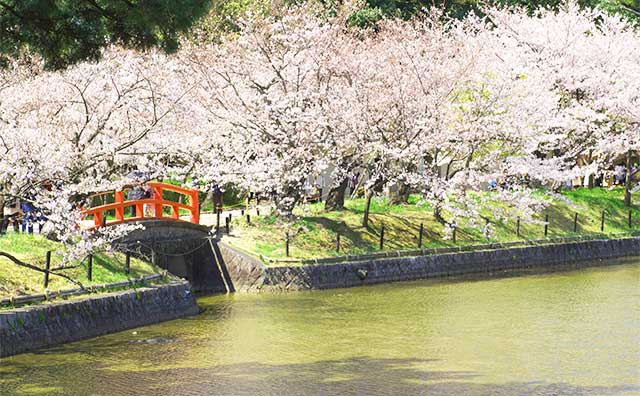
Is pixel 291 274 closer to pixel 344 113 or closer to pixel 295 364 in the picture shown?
pixel 344 113

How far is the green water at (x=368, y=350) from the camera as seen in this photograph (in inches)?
634

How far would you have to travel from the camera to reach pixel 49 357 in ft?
59.1

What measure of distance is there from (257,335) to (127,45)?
807 centimetres

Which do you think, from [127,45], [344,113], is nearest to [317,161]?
[344,113]

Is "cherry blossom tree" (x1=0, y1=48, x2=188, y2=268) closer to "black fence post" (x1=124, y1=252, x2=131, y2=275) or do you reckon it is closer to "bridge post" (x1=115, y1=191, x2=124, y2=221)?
"black fence post" (x1=124, y1=252, x2=131, y2=275)

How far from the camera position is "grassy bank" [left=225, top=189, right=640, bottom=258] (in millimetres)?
27891

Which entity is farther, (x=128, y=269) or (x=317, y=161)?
(x=317, y=161)

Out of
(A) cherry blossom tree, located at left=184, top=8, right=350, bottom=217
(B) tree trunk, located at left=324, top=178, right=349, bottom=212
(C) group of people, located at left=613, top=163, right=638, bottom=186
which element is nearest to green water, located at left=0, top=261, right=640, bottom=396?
(A) cherry blossom tree, located at left=184, top=8, right=350, bottom=217

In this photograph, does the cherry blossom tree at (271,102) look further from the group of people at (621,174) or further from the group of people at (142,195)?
the group of people at (621,174)

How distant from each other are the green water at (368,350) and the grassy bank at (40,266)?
4.40 feet

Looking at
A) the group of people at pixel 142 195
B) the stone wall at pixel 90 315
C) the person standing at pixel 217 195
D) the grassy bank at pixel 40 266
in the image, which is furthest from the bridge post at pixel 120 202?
the person standing at pixel 217 195

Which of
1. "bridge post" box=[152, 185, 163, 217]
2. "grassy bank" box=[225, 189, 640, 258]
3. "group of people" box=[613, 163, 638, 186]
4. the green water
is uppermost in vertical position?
"group of people" box=[613, 163, 638, 186]

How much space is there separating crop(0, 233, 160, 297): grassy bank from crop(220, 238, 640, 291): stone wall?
135 inches

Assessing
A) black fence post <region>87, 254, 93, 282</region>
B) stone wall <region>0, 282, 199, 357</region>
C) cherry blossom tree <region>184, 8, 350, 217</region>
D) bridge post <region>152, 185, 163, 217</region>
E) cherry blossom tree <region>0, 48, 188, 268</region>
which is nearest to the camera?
stone wall <region>0, 282, 199, 357</region>
